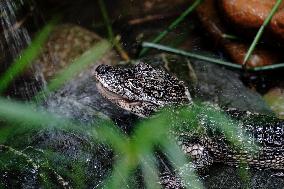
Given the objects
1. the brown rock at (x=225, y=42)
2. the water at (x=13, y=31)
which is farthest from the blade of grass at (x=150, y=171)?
the water at (x=13, y=31)

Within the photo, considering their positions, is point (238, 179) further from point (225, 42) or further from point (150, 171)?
point (225, 42)

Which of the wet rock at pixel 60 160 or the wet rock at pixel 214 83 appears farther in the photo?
the wet rock at pixel 214 83

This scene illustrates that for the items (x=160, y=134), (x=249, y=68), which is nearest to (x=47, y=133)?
(x=160, y=134)

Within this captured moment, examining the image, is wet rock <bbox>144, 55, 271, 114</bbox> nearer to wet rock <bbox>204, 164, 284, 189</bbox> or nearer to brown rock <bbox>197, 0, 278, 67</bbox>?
brown rock <bbox>197, 0, 278, 67</bbox>

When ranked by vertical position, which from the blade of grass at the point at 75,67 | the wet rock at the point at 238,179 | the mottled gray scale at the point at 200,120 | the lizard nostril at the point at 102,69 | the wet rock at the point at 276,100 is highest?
the blade of grass at the point at 75,67

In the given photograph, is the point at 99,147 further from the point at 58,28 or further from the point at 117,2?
the point at 117,2

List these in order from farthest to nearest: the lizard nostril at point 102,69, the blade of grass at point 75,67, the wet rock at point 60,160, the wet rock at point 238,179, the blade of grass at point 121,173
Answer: the lizard nostril at point 102,69, the wet rock at point 238,179, the blade of grass at point 75,67, the wet rock at point 60,160, the blade of grass at point 121,173

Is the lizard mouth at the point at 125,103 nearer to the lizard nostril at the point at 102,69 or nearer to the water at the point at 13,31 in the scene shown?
the lizard nostril at the point at 102,69

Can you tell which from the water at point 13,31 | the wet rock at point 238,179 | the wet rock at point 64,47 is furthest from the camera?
the water at point 13,31
